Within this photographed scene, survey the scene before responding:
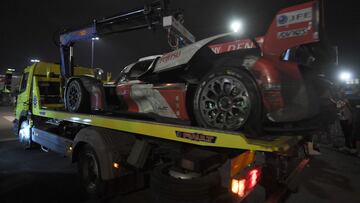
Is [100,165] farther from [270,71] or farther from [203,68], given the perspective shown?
[270,71]

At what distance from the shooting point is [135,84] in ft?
13.0

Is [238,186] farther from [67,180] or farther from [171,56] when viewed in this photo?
[67,180]

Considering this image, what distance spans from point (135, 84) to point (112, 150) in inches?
41.0

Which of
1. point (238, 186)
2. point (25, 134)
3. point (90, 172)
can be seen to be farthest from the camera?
point (25, 134)

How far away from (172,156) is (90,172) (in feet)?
5.45

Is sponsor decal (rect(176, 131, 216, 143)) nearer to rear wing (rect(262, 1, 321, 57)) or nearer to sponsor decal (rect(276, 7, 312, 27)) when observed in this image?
rear wing (rect(262, 1, 321, 57))

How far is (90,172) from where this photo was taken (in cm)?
423

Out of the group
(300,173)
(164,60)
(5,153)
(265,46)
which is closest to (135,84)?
(164,60)

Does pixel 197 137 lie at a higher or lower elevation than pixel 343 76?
lower

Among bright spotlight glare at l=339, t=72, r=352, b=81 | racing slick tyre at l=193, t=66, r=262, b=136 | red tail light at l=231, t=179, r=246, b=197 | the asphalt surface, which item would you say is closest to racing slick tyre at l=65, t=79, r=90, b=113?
the asphalt surface

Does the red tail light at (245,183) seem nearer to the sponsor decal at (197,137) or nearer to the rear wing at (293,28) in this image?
the sponsor decal at (197,137)

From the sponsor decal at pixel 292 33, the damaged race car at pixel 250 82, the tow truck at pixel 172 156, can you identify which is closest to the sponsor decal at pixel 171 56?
the damaged race car at pixel 250 82

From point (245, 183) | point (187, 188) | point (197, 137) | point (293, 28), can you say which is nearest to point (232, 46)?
point (293, 28)

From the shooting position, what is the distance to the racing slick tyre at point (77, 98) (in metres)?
4.72
